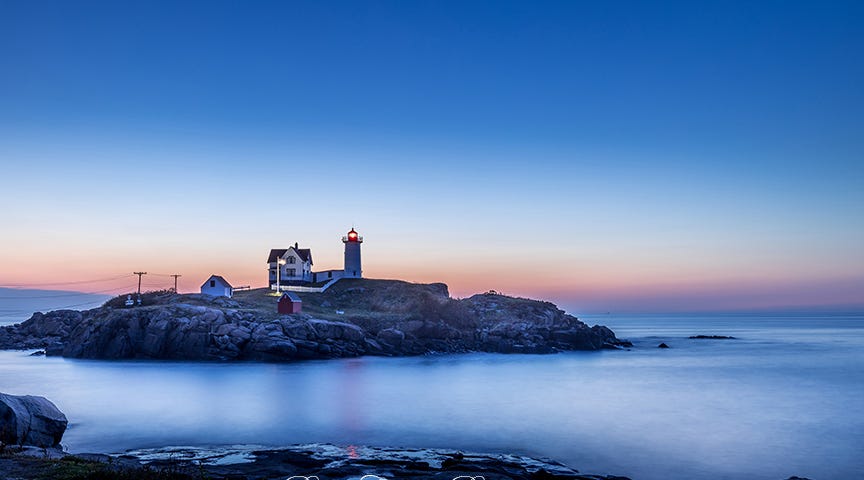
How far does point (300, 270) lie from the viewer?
90938 mm

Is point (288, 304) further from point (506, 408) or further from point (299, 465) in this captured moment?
point (299, 465)

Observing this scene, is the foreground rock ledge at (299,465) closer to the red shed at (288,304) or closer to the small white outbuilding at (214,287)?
the red shed at (288,304)

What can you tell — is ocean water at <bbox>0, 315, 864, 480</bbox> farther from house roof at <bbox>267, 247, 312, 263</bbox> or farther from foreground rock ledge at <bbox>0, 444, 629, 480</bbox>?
house roof at <bbox>267, 247, 312, 263</bbox>

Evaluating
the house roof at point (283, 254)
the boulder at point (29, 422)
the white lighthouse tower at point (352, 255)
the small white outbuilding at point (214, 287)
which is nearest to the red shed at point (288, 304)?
the small white outbuilding at point (214, 287)

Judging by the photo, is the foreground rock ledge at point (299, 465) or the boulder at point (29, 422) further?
the boulder at point (29, 422)

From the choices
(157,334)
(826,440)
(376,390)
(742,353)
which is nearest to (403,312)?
(157,334)

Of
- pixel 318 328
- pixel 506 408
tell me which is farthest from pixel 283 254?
pixel 506 408

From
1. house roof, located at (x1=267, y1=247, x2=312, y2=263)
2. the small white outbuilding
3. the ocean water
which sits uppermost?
house roof, located at (x1=267, y1=247, x2=312, y2=263)

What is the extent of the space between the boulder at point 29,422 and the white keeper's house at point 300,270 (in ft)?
215

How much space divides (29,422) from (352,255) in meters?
76.5

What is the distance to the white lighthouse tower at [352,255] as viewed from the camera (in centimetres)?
9594

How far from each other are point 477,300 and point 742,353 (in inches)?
1383

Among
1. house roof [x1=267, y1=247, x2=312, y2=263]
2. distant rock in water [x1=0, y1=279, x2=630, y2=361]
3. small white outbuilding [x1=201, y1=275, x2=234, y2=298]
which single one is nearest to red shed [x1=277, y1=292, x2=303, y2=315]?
distant rock in water [x1=0, y1=279, x2=630, y2=361]

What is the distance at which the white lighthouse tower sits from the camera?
9594 centimetres
